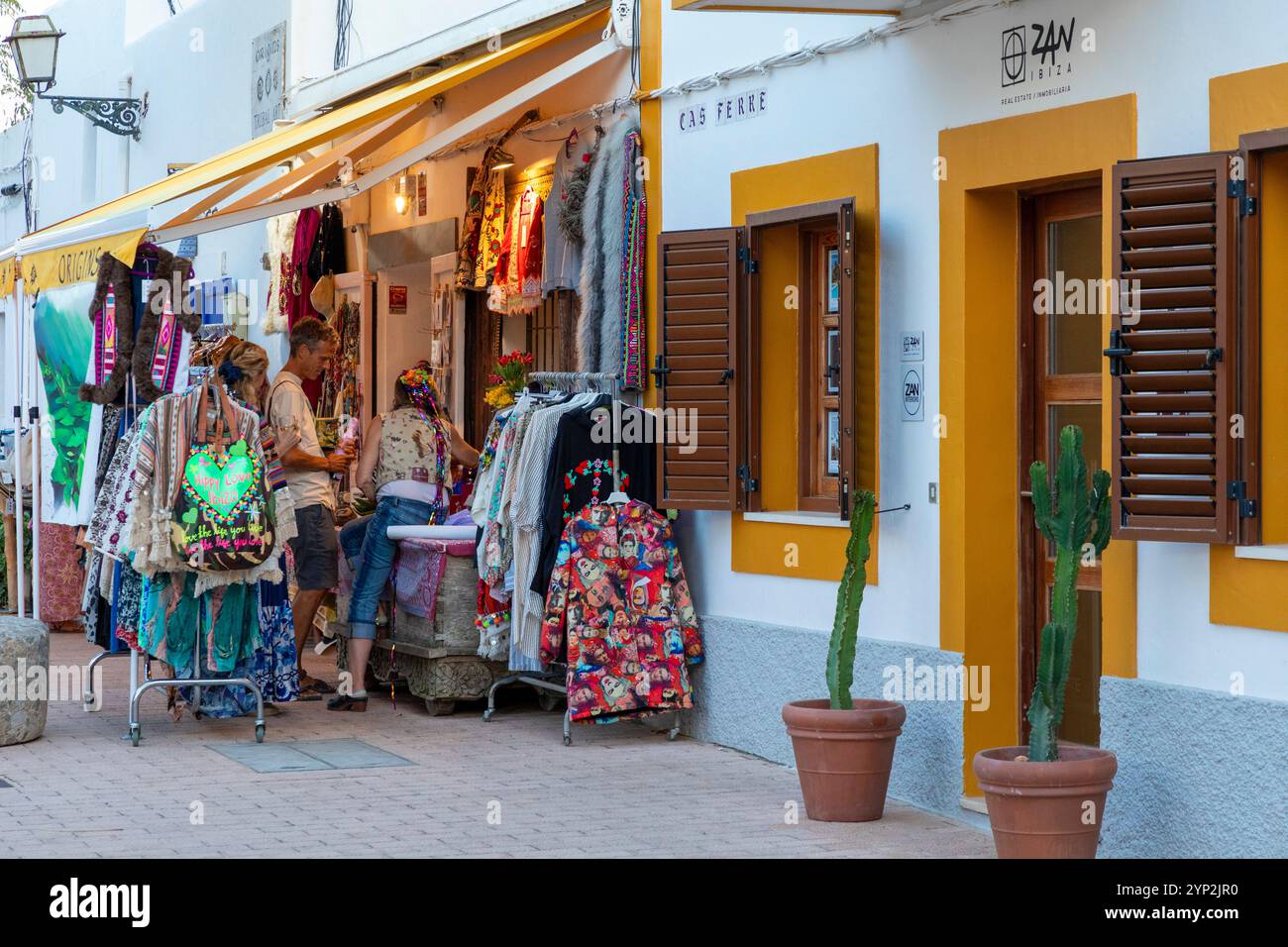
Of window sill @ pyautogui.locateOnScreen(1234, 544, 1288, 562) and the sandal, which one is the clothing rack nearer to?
the sandal

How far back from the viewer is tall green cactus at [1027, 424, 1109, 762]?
631 centimetres

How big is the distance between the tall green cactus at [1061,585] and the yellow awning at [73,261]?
539 cm

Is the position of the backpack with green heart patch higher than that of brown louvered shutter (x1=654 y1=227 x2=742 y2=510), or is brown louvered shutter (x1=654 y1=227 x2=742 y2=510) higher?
brown louvered shutter (x1=654 y1=227 x2=742 y2=510)

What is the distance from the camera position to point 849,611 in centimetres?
749

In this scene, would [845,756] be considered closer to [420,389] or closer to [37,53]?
[420,389]

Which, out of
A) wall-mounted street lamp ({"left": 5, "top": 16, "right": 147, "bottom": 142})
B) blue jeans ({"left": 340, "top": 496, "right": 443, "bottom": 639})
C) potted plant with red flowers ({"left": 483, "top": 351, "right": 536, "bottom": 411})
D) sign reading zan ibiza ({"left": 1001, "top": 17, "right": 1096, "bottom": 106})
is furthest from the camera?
wall-mounted street lamp ({"left": 5, "top": 16, "right": 147, "bottom": 142})

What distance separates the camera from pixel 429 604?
1020 cm

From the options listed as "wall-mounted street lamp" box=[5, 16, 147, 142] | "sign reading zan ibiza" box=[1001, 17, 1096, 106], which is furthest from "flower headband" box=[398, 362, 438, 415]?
"wall-mounted street lamp" box=[5, 16, 147, 142]

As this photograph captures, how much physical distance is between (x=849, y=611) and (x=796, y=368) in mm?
2039

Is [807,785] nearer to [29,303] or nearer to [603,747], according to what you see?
[603,747]

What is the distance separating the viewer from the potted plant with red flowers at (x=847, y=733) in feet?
24.4

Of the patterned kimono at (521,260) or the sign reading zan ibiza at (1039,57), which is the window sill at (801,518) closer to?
the sign reading zan ibiza at (1039,57)

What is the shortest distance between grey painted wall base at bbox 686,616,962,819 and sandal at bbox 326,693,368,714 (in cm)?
201

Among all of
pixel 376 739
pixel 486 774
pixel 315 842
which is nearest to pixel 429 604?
pixel 376 739
